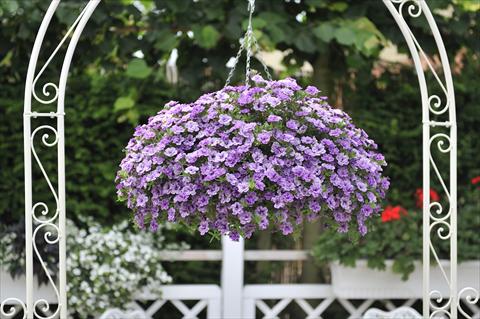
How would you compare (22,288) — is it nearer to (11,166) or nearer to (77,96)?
(11,166)

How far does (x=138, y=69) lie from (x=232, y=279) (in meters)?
1.15

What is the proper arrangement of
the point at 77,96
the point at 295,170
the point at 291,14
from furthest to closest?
the point at 77,96, the point at 291,14, the point at 295,170

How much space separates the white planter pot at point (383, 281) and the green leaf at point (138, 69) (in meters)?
1.33

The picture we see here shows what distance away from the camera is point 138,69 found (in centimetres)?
361

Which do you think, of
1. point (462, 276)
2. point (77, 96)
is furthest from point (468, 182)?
point (77, 96)

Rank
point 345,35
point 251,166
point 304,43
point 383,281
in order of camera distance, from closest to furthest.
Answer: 1. point 251,166
2. point 345,35
3. point 304,43
4. point 383,281

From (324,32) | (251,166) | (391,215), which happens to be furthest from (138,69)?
(251,166)

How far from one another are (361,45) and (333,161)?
1.45 meters

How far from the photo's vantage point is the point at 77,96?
13.4 ft

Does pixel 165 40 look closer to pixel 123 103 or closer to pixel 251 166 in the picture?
pixel 123 103

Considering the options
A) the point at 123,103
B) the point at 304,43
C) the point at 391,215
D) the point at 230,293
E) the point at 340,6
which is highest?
the point at 340,6

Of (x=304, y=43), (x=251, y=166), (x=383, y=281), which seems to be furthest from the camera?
(x=383, y=281)

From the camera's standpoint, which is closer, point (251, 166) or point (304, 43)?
point (251, 166)

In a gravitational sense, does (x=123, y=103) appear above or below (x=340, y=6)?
below
